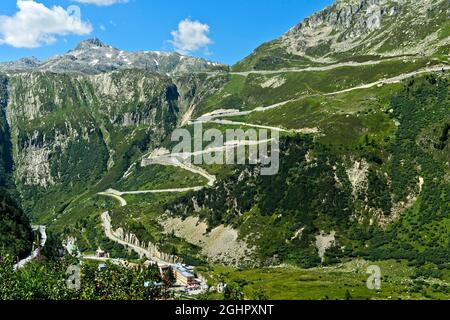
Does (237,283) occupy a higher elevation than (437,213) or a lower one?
lower

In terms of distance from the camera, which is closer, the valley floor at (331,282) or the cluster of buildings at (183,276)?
the valley floor at (331,282)

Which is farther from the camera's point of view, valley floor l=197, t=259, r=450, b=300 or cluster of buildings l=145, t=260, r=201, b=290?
cluster of buildings l=145, t=260, r=201, b=290

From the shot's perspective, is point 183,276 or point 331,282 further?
point 183,276
